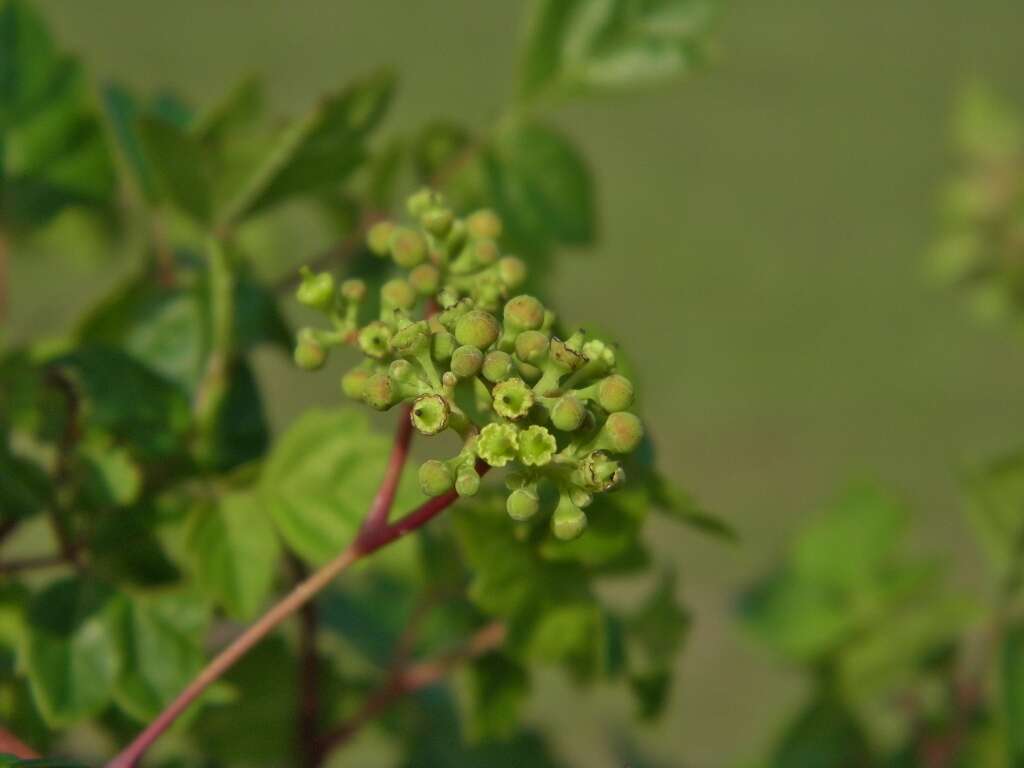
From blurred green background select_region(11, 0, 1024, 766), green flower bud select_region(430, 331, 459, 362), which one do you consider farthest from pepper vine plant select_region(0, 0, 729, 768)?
blurred green background select_region(11, 0, 1024, 766)

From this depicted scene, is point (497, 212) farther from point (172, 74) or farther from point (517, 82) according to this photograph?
point (172, 74)

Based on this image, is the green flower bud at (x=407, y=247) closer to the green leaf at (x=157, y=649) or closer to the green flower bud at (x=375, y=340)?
the green flower bud at (x=375, y=340)

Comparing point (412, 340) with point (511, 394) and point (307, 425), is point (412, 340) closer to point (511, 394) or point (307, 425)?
point (511, 394)

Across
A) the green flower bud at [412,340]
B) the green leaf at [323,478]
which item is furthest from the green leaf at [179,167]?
the green flower bud at [412,340]

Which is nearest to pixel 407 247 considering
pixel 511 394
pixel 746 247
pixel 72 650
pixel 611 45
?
pixel 511 394

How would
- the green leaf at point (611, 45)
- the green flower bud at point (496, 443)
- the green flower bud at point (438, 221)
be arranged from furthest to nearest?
the green leaf at point (611, 45) < the green flower bud at point (438, 221) < the green flower bud at point (496, 443)
